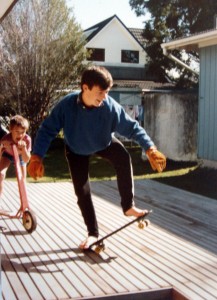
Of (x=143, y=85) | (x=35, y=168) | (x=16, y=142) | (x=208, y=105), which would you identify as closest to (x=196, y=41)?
(x=208, y=105)

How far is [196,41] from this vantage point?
9.21m

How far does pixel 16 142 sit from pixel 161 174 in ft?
19.8

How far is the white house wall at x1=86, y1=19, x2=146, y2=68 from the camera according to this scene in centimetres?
2509

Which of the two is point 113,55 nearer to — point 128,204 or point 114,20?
point 114,20

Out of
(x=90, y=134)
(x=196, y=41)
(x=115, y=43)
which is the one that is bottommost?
(x=90, y=134)

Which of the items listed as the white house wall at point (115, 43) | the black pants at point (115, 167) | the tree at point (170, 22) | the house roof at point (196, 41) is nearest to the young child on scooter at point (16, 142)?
the black pants at point (115, 167)

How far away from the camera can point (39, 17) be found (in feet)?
48.0

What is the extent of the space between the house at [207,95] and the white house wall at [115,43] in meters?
15.7

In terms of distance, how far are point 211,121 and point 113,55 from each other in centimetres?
1681

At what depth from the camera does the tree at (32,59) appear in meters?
14.6

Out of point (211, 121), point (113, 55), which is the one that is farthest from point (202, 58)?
point (113, 55)

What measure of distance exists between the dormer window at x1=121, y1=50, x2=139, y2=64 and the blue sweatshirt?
22567 millimetres

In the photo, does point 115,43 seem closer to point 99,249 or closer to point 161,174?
point 161,174

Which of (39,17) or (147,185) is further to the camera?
(39,17)
